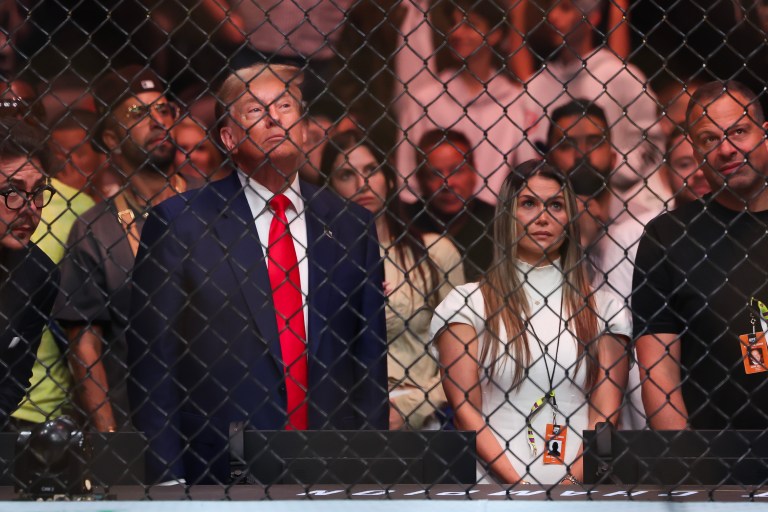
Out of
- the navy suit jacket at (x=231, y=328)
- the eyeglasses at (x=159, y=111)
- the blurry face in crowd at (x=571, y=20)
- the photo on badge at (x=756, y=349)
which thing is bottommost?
the photo on badge at (x=756, y=349)

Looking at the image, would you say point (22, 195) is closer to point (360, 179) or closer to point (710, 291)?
point (360, 179)

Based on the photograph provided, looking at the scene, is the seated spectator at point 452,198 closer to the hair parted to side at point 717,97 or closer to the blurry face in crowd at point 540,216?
the blurry face in crowd at point 540,216

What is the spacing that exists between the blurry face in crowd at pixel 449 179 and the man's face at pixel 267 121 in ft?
2.48

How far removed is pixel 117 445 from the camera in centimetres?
267

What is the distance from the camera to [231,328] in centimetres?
322

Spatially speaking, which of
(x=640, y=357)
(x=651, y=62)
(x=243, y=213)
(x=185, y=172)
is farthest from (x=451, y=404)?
(x=651, y=62)

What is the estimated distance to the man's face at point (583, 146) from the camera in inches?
154

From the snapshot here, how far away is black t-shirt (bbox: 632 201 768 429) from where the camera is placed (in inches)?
123

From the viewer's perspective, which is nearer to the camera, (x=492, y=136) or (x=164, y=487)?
(x=164, y=487)

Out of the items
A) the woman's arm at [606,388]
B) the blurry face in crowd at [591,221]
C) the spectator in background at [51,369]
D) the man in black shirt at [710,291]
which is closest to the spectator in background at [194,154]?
the spectator in background at [51,369]

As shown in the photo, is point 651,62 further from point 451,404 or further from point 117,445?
point 117,445

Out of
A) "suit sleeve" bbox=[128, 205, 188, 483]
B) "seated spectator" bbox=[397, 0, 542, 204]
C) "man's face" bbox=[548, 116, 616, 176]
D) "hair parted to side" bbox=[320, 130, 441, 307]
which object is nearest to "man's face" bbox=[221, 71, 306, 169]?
"suit sleeve" bbox=[128, 205, 188, 483]

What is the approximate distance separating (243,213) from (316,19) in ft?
4.40

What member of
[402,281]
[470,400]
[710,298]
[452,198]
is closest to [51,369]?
[402,281]
